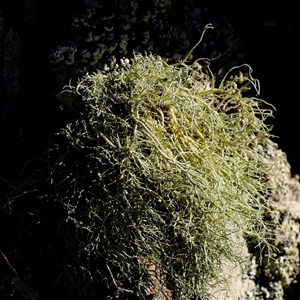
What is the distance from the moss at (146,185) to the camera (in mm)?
1158

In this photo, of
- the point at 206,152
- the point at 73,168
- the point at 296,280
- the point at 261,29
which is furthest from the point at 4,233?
the point at 261,29

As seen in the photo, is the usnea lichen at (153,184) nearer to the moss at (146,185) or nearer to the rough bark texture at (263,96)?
the moss at (146,185)

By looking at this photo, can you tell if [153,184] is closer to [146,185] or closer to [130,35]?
[146,185]

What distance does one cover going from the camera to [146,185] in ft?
3.77

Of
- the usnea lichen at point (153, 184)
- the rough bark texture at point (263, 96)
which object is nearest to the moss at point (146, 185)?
the usnea lichen at point (153, 184)

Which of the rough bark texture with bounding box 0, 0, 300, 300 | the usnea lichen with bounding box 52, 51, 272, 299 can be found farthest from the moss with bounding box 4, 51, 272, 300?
the rough bark texture with bounding box 0, 0, 300, 300

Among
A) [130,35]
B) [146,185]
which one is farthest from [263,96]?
[146,185]

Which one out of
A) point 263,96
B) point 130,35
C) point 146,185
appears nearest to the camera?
point 146,185

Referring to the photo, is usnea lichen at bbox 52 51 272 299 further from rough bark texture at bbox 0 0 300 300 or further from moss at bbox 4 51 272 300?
rough bark texture at bbox 0 0 300 300

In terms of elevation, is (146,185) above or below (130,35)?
below

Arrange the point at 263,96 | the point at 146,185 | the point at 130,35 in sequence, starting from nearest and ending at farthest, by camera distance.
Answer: the point at 146,185 < the point at 130,35 < the point at 263,96

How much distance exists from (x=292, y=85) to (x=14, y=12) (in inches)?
34.3

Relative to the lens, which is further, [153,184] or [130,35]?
[130,35]

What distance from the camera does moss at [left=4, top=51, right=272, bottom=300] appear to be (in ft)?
3.80
